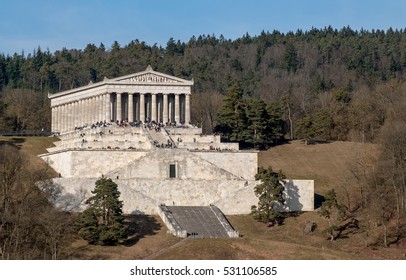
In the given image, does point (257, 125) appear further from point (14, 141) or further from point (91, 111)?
point (14, 141)

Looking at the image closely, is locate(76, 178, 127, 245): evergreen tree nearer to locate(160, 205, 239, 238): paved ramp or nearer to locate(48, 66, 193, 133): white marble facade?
locate(160, 205, 239, 238): paved ramp

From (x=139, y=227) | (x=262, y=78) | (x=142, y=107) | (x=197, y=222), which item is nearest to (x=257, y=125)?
(x=142, y=107)

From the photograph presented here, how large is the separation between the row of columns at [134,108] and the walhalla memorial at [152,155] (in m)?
0.10

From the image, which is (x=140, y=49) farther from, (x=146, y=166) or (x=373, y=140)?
(x=146, y=166)

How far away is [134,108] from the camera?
112m

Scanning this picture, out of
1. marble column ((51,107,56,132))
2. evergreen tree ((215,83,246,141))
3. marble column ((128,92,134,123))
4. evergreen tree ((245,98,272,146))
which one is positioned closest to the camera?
evergreen tree ((245,98,272,146))

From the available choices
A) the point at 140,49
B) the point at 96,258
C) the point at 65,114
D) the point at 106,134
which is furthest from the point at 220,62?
the point at 96,258

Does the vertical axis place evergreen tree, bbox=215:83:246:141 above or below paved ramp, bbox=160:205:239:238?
above

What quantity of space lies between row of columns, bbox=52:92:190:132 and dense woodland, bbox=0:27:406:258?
452 cm

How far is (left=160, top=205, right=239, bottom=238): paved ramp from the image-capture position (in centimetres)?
8019

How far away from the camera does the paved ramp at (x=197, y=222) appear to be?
263 feet

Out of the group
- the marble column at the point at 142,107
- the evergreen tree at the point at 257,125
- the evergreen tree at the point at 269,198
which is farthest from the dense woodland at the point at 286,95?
the marble column at the point at 142,107

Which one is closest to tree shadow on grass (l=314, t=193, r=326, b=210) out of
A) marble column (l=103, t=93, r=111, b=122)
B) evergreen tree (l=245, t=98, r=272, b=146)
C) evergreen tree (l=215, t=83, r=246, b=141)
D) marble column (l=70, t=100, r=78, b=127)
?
evergreen tree (l=245, t=98, r=272, b=146)

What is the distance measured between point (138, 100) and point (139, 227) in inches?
1278
